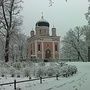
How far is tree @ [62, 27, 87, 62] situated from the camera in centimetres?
8469

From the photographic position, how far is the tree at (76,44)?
278 ft

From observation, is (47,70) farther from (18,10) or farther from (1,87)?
(18,10)

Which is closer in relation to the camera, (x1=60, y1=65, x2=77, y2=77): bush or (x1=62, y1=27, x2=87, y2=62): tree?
(x1=60, y1=65, x2=77, y2=77): bush

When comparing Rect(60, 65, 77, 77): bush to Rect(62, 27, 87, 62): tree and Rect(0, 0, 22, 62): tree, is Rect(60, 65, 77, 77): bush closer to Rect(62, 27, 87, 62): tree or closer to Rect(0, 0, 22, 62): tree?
Rect(0, 0, 22, 62): tree

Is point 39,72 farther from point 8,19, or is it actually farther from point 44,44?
point 44,44

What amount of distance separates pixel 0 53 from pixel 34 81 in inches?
1195

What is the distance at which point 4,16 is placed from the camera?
4009 cm

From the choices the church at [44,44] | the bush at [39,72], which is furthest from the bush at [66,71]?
the church at [44,44]

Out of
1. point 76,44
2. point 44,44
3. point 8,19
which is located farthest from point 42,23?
point 8,19

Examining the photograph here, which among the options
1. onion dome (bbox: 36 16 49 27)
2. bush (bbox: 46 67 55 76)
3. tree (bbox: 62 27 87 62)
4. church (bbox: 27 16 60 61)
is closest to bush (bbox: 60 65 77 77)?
bush (bbox: 46 67 55 76)

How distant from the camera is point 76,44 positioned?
278 feet

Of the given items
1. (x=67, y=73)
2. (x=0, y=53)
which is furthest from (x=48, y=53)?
(x=67, y=73)

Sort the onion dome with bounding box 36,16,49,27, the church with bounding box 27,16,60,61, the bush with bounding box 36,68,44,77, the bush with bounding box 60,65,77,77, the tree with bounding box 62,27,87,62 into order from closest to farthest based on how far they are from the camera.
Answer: the bush with bounding box 36,68,44,77 < the bush with bounding box 60,65,77,77 < the tree with bounding box 62,27,87,62 < the onion dome with bounding box 36,16,49,27 < the church with bounding box 27,16,60,61

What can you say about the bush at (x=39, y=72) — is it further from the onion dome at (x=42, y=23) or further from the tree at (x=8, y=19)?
the onion dome at (x=42, y=23)
